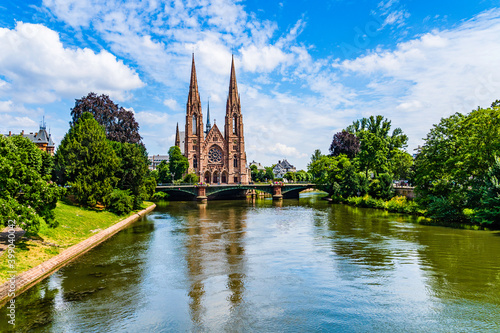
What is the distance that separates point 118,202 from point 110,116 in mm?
25068

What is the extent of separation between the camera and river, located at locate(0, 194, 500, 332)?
11789 millimetres

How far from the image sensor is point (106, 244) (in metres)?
25.4

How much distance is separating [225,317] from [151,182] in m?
42.0

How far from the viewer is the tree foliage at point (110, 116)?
5528 cm

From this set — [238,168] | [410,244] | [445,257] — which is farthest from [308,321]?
[238,168]

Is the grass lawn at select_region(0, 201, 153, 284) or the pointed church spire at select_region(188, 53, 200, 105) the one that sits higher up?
the pointed church spire at select_region(188, 53, 200, 105)

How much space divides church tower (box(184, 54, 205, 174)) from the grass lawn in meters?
69.1

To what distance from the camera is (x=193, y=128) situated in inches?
4390

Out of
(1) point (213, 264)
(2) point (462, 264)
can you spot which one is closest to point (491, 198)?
(2) point (462, 264)

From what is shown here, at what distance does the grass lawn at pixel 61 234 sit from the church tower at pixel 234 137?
228 feet

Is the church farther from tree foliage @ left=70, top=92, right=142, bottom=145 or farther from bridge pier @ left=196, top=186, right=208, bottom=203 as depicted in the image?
tree foliage @ left=70, top=92, right=142, bottom=145

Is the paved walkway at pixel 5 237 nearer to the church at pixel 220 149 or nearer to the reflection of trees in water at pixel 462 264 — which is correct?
the reflection of trees in water at pixel 462 264

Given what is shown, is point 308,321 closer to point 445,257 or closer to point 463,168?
point 445,257

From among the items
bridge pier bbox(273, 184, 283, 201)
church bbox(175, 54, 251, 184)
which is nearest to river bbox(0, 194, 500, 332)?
bridge pier bbox(273, 184, 283, 201)
